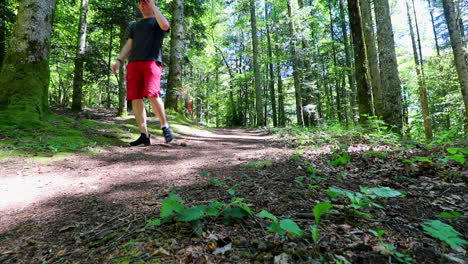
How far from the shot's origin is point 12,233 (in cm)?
142

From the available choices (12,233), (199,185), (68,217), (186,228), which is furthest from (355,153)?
(12,233)

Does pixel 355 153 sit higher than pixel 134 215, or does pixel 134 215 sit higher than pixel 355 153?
pixel 355 153

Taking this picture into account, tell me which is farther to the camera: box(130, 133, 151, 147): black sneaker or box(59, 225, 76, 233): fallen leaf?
box(130, 133, 151, 147): black sneaker

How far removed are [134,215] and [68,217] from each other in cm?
48

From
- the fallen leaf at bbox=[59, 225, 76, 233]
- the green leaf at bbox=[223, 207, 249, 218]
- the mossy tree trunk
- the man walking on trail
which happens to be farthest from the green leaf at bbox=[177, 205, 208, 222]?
the mossy tree trunk

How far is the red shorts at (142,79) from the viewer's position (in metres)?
3.86

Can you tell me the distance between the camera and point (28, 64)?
4672mm

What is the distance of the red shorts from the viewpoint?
3.86 meters

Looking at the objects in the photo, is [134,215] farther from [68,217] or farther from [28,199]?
[28,199]

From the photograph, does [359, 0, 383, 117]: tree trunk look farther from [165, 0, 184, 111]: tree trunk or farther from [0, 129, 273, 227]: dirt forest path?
[165, 0, 184, 111]: tree trunk

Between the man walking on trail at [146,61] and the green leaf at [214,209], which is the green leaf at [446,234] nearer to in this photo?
the green leaf at [214,209]

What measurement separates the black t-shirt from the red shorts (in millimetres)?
105

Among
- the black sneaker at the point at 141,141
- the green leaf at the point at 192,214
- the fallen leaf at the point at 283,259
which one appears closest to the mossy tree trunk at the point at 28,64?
the black sneaker at the point at 141,141

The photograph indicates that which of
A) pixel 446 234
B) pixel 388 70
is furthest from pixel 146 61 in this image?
pixel 388 70
